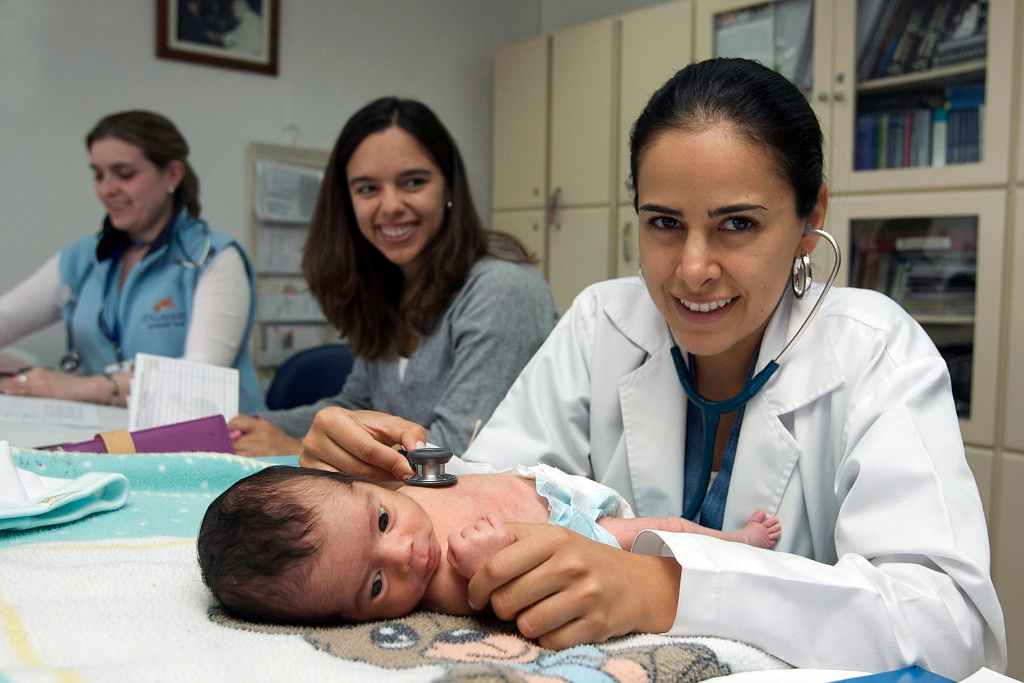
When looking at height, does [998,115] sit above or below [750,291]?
above

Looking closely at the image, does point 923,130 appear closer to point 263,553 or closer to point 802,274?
point 802,274

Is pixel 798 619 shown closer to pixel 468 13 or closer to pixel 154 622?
pixel 154 622

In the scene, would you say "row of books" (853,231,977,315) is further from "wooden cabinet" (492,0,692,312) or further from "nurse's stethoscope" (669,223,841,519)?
"nurse's stethoscope" (669,223,841,519)

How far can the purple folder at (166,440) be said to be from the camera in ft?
4.93

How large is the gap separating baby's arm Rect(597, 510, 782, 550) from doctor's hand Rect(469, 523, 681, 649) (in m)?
0.25

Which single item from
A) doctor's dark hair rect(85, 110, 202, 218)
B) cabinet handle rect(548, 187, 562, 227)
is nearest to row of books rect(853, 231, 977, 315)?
cabinet handle rect(548, 187, 562, 227)

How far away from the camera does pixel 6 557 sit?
0.97 m

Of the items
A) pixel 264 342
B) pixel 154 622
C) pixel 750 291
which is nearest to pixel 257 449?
pixel 154 622

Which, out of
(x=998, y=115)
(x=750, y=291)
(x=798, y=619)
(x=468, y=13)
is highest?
(x=468, y=13)

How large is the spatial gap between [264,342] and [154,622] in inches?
122

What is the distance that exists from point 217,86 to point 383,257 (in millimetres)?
1845

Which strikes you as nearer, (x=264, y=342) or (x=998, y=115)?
(x=998, y=115)

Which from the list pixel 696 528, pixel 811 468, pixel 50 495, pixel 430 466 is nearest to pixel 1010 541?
pixel 811 468

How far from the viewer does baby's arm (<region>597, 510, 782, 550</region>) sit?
1.13 metres
